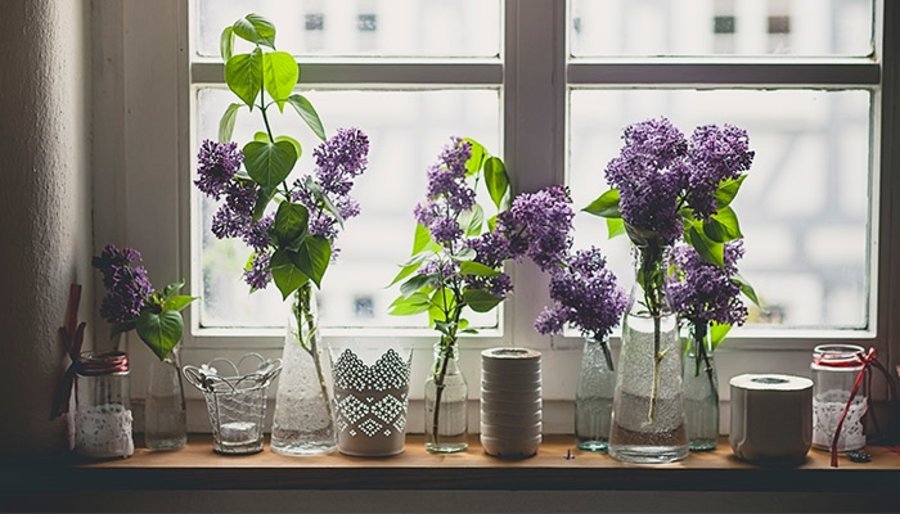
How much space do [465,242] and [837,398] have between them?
63cm

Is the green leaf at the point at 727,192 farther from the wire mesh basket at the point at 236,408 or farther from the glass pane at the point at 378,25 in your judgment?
the wire mesh basket at the point at 236,408

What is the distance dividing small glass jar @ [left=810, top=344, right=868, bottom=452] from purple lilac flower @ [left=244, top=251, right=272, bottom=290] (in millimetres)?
858

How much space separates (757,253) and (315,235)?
736mm

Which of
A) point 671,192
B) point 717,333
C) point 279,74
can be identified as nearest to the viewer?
point 671,192

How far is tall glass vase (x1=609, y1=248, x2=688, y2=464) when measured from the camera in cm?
173

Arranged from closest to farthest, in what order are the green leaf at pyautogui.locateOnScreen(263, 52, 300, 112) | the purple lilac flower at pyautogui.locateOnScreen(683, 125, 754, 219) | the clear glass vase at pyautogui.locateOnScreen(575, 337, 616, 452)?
the purple lilac flower at pyautogui.locateOnScreen(683, 125, 754, 219), the green leaf at pyautogui.locateOnScreen(263, 52, 300, 112), the clear glass vase at pyautogui.locateOnScreen(575, 337, 616, 452)

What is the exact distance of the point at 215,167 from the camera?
1666mm

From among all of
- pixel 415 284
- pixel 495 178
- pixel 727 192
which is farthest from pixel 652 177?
pixel 415 284

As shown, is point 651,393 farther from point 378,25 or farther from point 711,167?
point 378,25

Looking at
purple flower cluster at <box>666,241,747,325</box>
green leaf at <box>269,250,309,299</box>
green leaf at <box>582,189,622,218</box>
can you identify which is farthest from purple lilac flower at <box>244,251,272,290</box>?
purple flower cluster at <box>666,241,747,325</box>

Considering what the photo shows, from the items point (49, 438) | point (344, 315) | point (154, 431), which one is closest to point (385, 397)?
point (344, 315)

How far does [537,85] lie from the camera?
1.86m

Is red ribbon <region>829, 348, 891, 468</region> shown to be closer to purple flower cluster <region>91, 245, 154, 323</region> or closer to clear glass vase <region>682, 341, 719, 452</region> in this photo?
clear glass vase <region>682, 341, 719, 452</region>

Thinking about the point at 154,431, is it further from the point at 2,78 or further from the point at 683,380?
the point at 683,380
